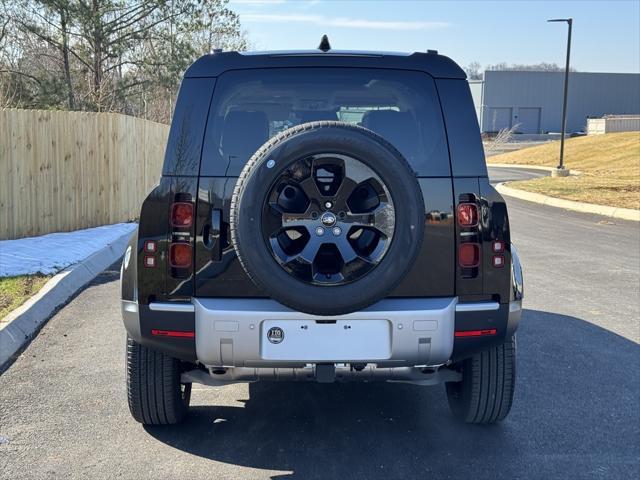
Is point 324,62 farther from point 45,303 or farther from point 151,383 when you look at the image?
point 45,303

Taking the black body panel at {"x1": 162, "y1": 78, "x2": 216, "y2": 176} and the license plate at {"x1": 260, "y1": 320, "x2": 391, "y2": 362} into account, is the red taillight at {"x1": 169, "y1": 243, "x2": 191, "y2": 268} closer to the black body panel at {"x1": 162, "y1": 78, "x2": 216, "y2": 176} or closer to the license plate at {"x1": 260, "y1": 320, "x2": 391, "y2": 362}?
the black body panel at {"x1": 162, "y1": 78, "x2": 216, "y2": 176}

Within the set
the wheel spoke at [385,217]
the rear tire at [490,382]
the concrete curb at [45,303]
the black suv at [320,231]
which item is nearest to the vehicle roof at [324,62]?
the black suv at [320,231]

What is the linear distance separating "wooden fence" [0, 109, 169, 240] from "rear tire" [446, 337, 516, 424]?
7934 millimetres

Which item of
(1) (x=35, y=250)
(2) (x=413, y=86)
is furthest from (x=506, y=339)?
(1) (x=35, y=250)

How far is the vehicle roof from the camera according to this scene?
11.0ft

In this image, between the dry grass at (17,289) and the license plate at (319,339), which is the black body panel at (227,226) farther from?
the dry grass at (17,289)

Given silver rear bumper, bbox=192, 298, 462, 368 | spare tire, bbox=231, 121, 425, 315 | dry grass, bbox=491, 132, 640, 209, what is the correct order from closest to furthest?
spare tire, bbox=231, 121, 425, 315, silver rear bumper, bbox=192, 298, 462, 368, dry grass, bbox=491, 132, 640, 209

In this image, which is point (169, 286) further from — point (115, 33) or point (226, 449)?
point (115, 33)

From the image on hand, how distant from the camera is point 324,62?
3404mm

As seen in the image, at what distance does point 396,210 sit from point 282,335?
2.55 feet

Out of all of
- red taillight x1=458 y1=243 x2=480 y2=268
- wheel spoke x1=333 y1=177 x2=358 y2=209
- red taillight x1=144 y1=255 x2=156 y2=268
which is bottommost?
red taillight x1=144 y1=255 x2=156 y2=268

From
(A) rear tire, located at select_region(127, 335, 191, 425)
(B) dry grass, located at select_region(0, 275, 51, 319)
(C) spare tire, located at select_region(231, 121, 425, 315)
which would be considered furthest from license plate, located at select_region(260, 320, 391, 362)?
(B) dry grass, located at select_region(0, 275, 51, 319)

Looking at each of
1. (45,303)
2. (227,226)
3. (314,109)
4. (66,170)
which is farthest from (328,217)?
(66,170)

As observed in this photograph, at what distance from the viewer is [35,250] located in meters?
8.93
